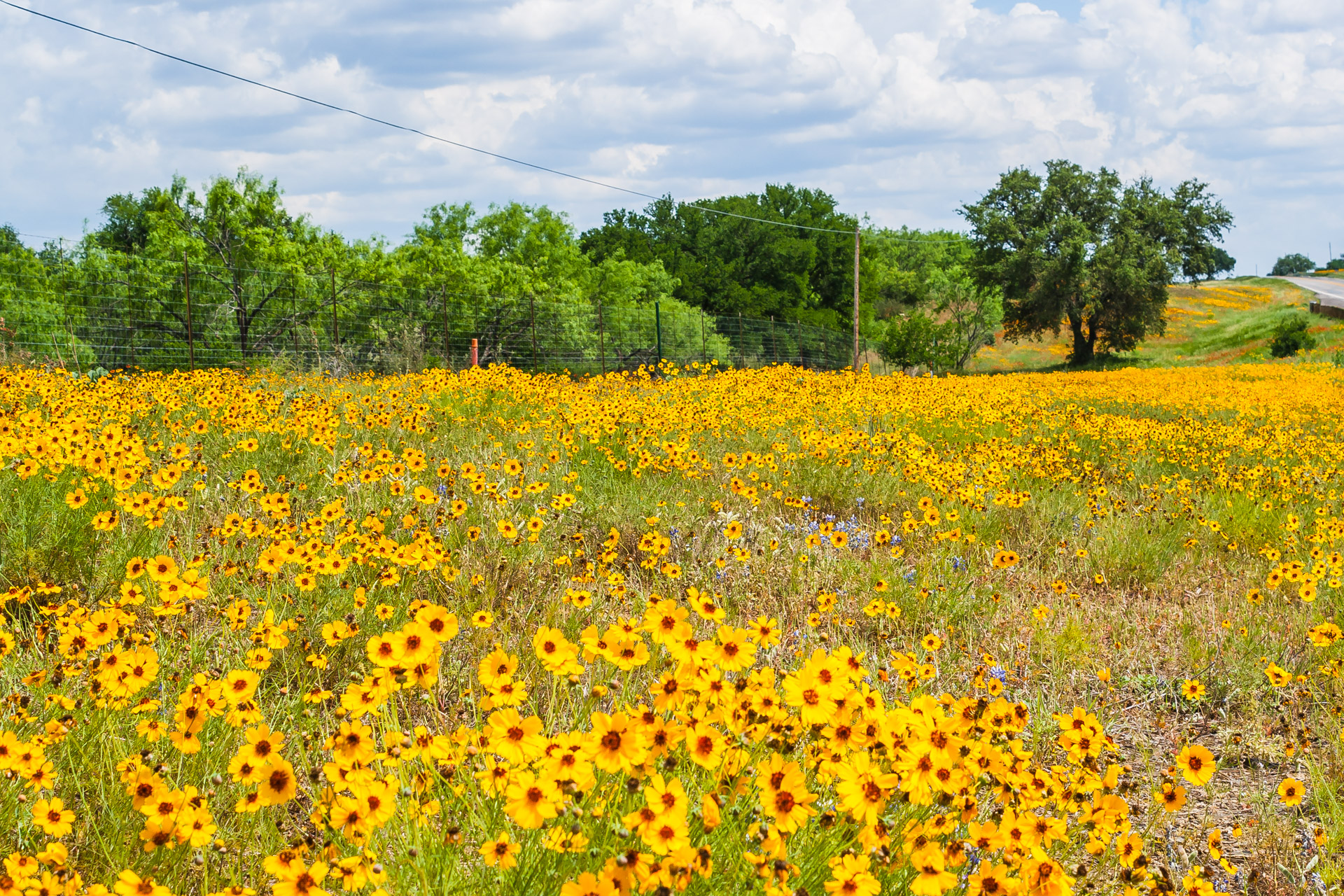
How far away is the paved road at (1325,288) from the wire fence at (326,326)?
96.4ft

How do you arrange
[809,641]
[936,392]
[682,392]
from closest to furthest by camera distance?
[809,641], [682,392], [936,392]

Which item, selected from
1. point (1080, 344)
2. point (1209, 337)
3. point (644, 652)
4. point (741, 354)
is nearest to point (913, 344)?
point (1080, 344)

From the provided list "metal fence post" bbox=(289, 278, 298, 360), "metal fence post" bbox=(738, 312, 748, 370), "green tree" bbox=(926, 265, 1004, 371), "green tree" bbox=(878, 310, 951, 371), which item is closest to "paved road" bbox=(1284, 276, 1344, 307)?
"green tree" bbox=(926, 265, 1004, 371)

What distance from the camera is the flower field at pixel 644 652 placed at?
5.04 ft

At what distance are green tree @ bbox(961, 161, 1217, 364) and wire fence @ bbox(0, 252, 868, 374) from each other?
14.2 m

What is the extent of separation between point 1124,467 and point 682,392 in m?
4.13

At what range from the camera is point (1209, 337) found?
139ft

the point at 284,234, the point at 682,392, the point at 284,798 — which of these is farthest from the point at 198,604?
the point at 284,234

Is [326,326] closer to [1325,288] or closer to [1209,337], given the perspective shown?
[1209,337]

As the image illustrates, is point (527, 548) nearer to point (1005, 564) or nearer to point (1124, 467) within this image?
point (1005, 564)

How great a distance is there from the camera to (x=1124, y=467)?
6.97 meters

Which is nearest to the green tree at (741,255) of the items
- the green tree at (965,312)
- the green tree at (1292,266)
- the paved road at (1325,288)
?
the green tree at (965,312)

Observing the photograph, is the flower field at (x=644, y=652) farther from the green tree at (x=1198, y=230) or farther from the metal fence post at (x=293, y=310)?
the green tree at (x=1198, y=230)

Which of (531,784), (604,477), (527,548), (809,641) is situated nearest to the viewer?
(531,784)
